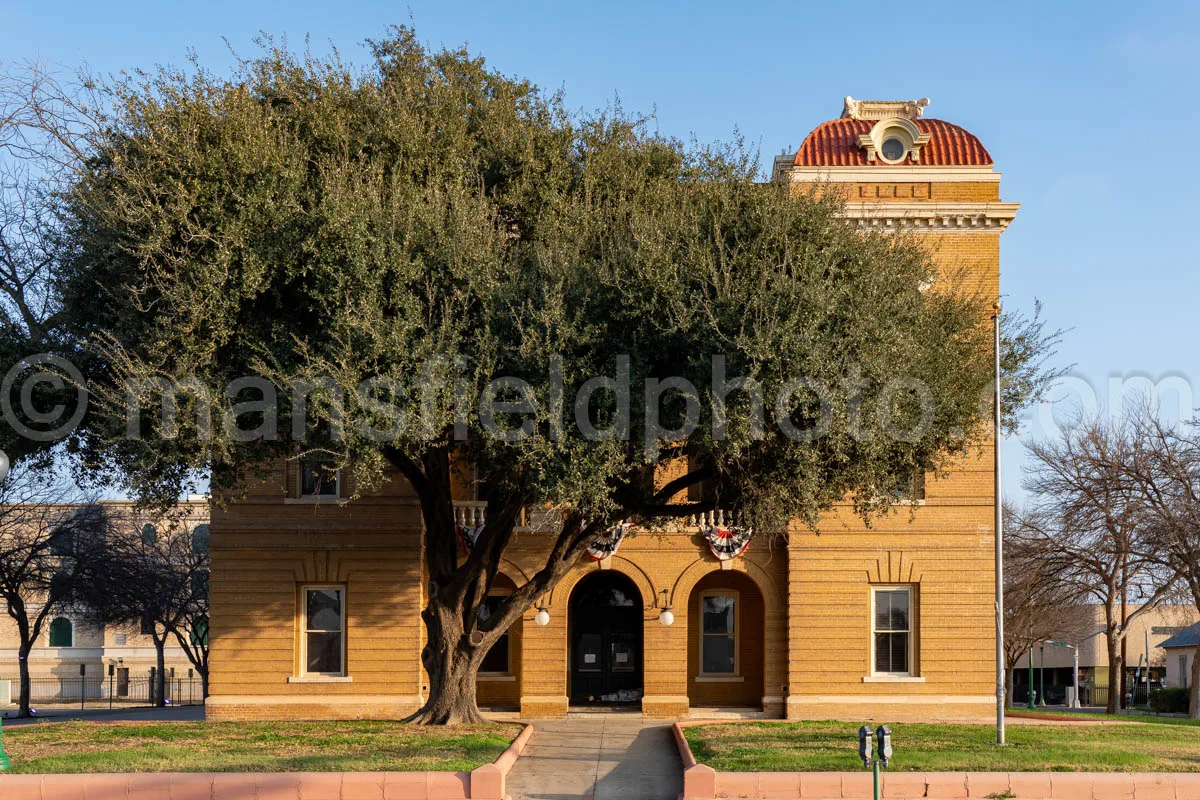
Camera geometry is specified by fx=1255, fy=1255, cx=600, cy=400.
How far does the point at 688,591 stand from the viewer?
2792 cm

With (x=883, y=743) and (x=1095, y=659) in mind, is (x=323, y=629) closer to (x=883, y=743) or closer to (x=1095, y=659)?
(x=883, y=743)

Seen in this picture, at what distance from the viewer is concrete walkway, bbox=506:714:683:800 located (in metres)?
18.1

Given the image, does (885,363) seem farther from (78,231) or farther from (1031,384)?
(78,231)

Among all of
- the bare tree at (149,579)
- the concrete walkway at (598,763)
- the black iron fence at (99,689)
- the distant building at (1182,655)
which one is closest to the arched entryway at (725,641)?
the concrete walkway at (598,763)

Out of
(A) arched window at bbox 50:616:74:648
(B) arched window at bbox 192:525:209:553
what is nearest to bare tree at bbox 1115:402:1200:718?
(B) arched window at bbox 192:525:209:553

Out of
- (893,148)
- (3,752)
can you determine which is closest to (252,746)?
(3,752)

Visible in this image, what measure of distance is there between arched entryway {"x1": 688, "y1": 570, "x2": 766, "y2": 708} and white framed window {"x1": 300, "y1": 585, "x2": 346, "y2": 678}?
8.15 meters

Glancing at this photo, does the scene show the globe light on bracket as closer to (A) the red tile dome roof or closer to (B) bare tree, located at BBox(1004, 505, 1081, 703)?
(A) the red tile dome roof

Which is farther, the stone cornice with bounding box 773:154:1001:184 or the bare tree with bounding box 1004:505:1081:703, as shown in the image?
the bare tree with bounding box 1004:505:1081:703

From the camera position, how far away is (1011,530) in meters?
42.3

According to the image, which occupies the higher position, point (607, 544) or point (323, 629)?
point (607, 544)

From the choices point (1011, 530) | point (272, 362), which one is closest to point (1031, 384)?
point (272, 362)

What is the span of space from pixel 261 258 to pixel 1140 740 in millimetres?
16621

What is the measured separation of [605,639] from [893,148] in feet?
44.4
